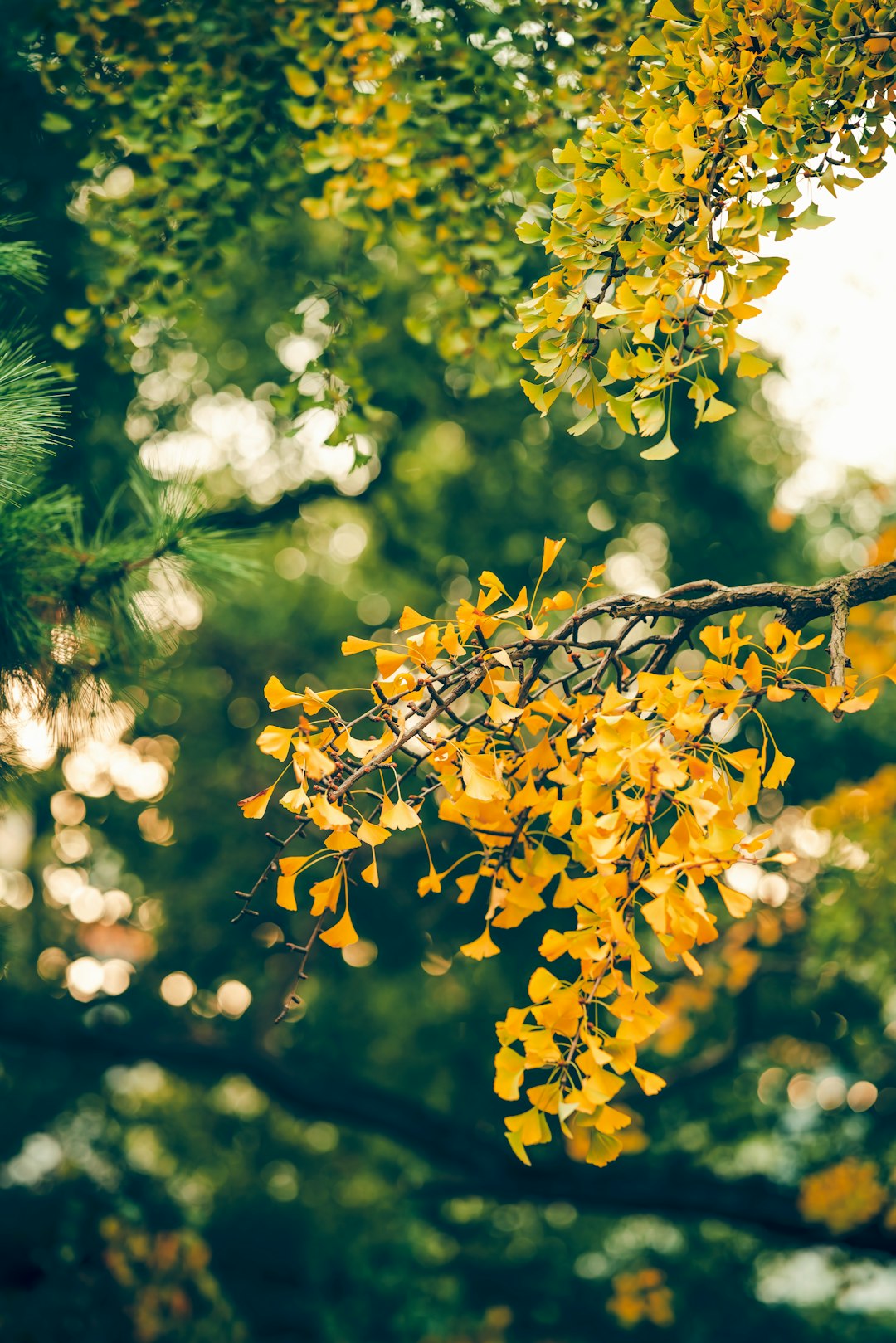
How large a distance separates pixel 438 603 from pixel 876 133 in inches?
170

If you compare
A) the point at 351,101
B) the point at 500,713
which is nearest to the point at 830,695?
the point at 500,713

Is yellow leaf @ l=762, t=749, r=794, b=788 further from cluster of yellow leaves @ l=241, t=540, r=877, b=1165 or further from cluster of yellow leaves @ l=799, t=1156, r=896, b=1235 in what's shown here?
cluster of yellow leaves @ l=799, t=1156, r=896, b=1235

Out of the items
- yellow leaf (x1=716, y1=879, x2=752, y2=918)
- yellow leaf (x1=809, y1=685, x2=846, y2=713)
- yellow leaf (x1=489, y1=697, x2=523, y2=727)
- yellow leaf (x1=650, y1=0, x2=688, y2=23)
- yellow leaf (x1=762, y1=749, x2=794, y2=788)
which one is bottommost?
yellow leaf (x1=716, y1=879, x2=752, y2=918)

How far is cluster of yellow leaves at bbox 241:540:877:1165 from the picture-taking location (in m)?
1.19

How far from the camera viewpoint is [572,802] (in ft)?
4.30

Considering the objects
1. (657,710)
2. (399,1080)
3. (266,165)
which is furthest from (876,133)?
(399,1080)

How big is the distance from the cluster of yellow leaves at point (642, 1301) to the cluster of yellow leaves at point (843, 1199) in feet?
5.62

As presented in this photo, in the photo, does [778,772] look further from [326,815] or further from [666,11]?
[666,11]

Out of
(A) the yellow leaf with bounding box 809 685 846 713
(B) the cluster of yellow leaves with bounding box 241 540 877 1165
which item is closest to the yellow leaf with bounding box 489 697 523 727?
(B) the cluster of yellow leaves with bounding box 241 540 877 1165

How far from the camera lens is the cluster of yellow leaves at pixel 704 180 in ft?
4.84

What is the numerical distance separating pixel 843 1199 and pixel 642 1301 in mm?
2171

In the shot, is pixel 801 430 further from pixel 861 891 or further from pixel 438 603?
pixel 861 891

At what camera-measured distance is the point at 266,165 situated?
2756 mm

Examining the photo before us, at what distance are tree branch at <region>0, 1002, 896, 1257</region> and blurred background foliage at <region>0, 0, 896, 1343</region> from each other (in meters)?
0.02
